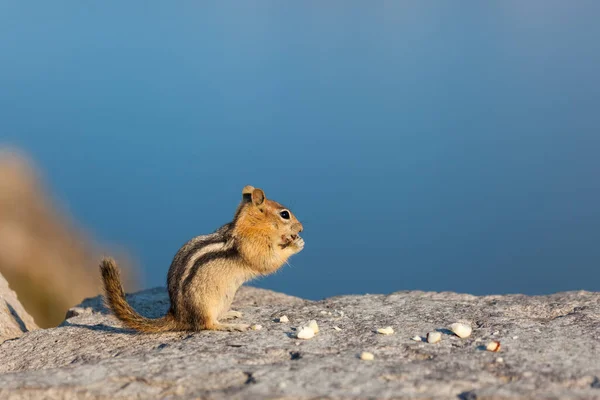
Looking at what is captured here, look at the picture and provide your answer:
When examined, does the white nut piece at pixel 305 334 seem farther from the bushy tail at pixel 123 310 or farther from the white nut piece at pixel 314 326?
the bushy tail at pixel 123 310

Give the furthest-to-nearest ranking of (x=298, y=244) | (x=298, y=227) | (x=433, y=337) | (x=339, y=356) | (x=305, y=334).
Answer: (x=298, y=227) < (x=298, y=244) < (x=305, y=334) < (x=433, y=337) < (x=339, y=356)

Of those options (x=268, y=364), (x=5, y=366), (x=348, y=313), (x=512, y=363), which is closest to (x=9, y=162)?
(x=5, y=366)

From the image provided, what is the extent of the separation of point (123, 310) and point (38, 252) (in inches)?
393

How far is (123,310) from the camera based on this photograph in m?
5.91

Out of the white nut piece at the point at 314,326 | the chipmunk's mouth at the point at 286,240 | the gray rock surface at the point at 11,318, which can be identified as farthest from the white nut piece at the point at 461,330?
the gray rock surface at the point at 11,318

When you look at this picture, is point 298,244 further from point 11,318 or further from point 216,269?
point 11,318

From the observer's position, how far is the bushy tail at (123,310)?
5906 millimetres

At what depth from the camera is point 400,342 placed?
5.11m

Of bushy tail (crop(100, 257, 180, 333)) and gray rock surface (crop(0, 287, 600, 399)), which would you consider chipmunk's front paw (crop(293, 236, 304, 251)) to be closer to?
gray rock surface (crop(0, 287, 600, 399))

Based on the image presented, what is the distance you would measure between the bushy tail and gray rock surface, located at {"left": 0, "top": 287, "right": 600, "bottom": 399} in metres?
0.10

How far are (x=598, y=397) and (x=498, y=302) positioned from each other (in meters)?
2.79

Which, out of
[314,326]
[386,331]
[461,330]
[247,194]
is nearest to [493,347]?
[461,330]

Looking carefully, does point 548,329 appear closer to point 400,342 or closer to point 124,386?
point 400,342

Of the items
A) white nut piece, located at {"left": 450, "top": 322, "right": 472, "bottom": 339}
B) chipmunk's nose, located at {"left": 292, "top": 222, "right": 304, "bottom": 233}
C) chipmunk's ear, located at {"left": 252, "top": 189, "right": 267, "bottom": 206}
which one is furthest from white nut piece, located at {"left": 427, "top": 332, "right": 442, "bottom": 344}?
chipmunk's ear, located at {"left": 252, "top": 189, "right": 267, "bottom": 206}
